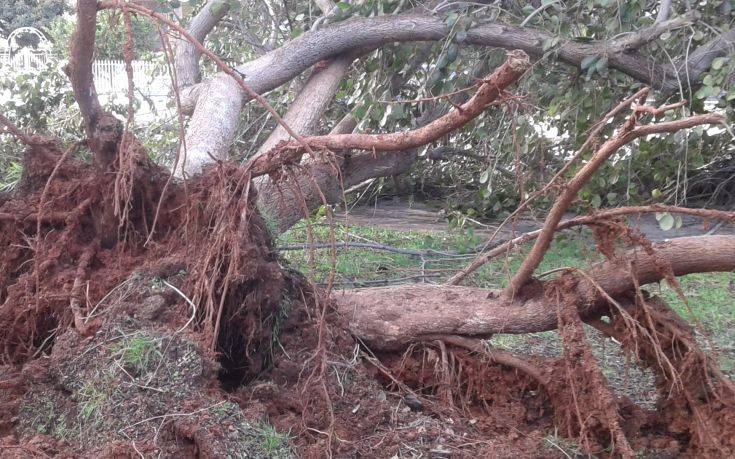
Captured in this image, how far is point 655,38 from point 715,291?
185 centimetres

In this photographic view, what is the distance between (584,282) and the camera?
3.43 metres

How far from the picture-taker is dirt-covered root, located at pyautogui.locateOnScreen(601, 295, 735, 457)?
3117 mm

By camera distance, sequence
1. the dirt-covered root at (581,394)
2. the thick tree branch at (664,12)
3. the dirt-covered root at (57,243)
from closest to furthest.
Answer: the dirt-covered root at (581,394) → the dirt-covered root at (57,243) → the thick tree branch at (664,12)

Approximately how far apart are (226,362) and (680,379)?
182cm

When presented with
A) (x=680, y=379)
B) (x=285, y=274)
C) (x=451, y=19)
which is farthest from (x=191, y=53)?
(x=680, y=379)

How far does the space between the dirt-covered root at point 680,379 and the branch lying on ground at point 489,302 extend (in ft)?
0.43

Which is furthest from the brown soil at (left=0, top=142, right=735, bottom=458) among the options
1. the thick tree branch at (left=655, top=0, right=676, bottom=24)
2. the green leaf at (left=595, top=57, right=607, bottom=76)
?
the thick tree branch at (left=655, top=0, right=676, bottom=24)

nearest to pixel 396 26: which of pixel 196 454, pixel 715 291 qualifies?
pixel 715 291

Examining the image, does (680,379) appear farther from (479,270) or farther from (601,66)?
(479,270)

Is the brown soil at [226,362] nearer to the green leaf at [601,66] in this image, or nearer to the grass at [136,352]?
the grass at [136,352]

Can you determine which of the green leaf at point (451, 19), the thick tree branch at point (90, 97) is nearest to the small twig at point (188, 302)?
the thick tree branch at point (90, 97)

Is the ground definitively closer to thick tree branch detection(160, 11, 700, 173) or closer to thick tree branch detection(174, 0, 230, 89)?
thick tree branch detection(160, 11, 700, 173)

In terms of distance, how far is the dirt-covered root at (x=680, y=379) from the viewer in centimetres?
312

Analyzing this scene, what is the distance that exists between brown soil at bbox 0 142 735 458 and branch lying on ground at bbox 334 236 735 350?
93 millimetres
